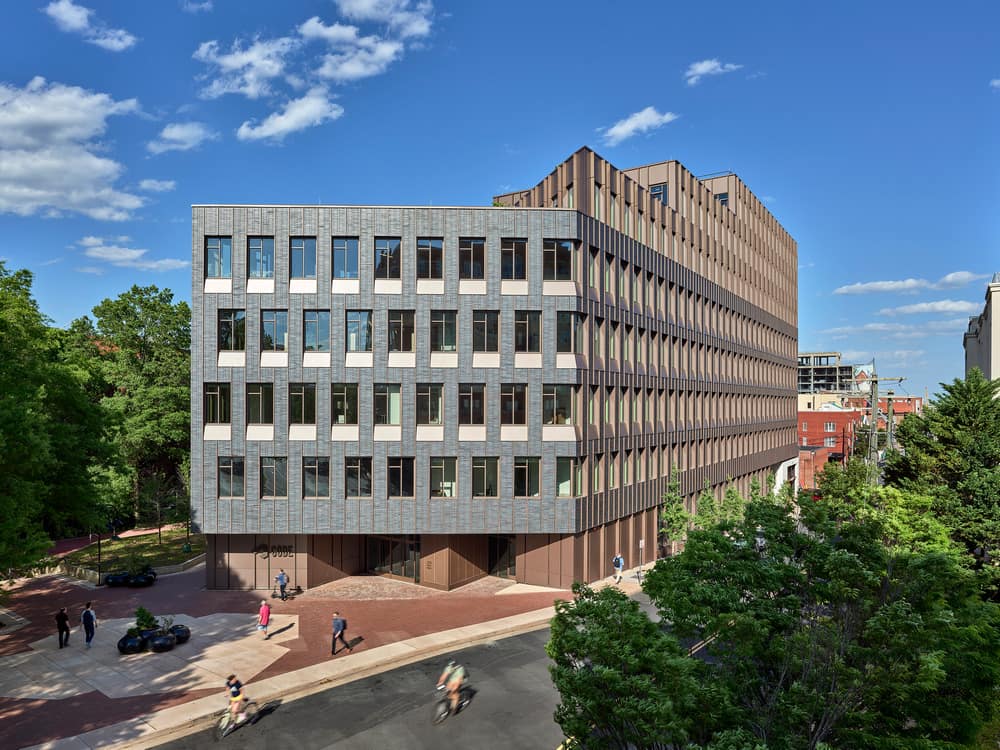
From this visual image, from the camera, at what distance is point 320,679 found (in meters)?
24.5

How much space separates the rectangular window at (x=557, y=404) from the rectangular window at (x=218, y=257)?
18759 mm

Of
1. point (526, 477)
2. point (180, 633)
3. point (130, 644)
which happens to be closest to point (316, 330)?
point (526, 477)

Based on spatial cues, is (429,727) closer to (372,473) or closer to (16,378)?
(372,473)

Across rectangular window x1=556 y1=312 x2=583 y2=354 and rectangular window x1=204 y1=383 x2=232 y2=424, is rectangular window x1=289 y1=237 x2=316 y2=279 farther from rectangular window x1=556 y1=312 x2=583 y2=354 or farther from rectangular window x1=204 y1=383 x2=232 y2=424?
rectangular window x1=556 y1=312 x2=583 y2=354

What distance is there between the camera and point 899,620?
517 inches

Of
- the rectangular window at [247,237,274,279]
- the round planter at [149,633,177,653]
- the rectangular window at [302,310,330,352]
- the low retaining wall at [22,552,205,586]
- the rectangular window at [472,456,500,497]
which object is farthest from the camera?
the low retaining wall at [22,552,205,586]

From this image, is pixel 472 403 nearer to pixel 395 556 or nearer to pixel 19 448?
pixel 395 556

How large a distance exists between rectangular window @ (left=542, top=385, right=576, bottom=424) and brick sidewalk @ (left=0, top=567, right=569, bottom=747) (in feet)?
32.2

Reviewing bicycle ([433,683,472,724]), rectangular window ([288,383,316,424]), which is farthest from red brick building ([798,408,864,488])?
bicycle ([433,683,472,724])

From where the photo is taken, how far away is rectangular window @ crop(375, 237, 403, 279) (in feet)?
121

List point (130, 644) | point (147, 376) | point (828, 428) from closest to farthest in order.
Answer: point (130, 644) → point (147, 376) → point (828, 428)

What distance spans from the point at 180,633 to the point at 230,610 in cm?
532

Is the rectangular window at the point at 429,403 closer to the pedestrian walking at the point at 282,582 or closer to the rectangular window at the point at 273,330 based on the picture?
the rectangular window at the point at 273,330

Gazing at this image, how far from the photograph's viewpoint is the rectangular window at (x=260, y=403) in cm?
3638
